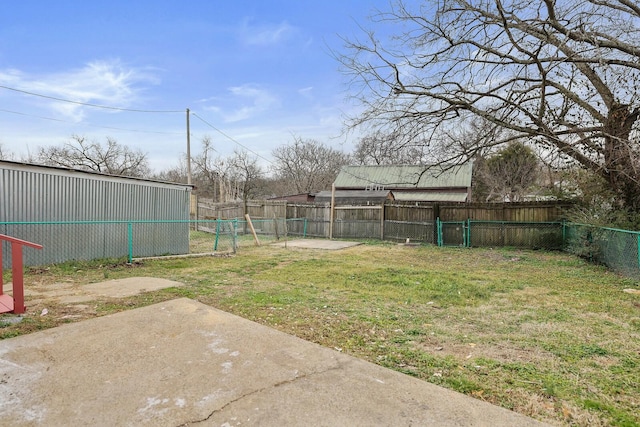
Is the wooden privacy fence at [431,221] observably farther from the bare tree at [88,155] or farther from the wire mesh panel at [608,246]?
the bare tree at [88,155]

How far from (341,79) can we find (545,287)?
6.85m

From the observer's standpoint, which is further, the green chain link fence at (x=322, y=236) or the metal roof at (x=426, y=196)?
the metal roof at (x=426, y=196)

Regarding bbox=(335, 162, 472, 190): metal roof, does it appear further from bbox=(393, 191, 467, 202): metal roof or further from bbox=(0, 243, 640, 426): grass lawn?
bbox=(0, 243, 640, 426): grass lawn

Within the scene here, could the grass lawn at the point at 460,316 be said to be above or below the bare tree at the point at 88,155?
below

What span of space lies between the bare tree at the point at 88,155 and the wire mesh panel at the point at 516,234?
2692 centimetres

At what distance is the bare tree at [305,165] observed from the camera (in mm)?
38406

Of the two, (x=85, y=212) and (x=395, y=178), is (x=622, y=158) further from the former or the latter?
(x=395, y=178)

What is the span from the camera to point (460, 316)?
4.48m

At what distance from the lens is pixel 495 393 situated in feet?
8.22

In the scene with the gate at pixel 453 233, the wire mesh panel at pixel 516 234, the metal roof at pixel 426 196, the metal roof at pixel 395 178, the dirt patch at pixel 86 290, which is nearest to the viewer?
the dirt patch at pixel 86 290

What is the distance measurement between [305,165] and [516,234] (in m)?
28.3

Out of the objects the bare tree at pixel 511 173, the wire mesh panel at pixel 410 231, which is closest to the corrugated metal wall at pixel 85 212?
the wire mesh panel at pixel 410 231

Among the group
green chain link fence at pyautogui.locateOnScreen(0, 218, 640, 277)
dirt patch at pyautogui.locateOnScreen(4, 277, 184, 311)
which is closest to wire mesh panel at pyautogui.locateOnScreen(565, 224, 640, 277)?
green chain link fence at pyautogui.locateOnScreen(0, 218, 640, 277)

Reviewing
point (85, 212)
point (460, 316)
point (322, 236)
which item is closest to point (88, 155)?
point (322, 236)
